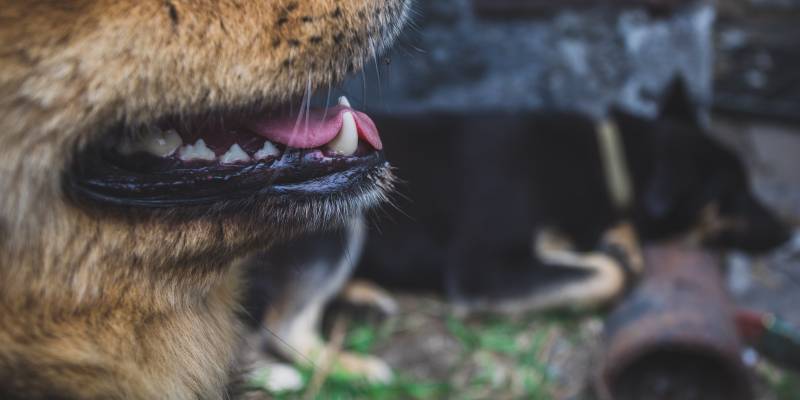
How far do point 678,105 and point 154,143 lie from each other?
372cm

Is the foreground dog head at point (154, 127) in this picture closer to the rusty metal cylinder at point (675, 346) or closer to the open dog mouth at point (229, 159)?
the open dog mouth at point (229, 159)

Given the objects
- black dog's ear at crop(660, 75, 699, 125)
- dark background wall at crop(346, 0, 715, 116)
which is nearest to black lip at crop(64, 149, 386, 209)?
dark background wall at crop(346, 0, 715, 116)

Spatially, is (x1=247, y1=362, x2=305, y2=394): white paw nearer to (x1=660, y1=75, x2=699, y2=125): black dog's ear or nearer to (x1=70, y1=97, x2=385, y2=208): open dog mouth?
(x1=70, y1=97, x2=385, y2=208): open dog mouth

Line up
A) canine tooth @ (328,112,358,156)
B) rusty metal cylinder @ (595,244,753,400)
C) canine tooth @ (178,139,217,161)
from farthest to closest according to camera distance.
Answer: rusty metal cylinder @ (595,244,753,400) < canine tooth @ (328,112,358,156) < canine tooth @ (178,139,217,161)

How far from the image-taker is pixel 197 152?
4.42ft

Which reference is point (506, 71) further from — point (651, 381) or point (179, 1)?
point (179, 1)

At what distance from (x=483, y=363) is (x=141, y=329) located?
7.18 feet

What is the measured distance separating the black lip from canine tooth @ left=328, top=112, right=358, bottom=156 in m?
0.02

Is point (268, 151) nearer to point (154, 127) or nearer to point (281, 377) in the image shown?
point (154, 127)

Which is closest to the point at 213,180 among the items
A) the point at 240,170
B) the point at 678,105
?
the point at 240,170

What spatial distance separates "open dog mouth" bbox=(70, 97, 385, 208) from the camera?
1.25 metres

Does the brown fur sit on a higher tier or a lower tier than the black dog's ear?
higher

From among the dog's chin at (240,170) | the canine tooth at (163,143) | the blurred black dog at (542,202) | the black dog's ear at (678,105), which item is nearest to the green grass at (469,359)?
the blurred black dog at (542,202)

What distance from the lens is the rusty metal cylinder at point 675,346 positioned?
2686 millimetres
